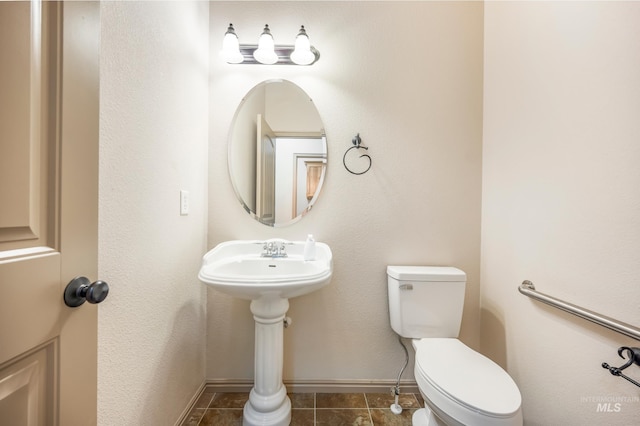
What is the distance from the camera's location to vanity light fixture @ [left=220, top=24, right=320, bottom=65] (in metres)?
1.24

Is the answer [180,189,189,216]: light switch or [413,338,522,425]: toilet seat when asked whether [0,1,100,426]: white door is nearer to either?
[180,189,189,216]: light switch

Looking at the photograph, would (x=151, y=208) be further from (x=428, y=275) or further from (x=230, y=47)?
(x=428, y=275)

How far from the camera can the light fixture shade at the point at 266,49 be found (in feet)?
4.05

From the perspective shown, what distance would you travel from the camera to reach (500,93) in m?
1.25

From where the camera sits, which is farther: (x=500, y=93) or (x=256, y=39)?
(x=256, y=39)

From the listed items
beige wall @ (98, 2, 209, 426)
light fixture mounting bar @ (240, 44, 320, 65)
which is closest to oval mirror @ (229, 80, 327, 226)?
light fixture mounting bar @ (240, 44, 320, 65)

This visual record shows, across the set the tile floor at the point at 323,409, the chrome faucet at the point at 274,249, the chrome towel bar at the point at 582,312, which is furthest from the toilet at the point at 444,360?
the chrome faucet at the point at 274,249

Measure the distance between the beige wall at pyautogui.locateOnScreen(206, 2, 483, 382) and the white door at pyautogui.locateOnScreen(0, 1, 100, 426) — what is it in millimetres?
857

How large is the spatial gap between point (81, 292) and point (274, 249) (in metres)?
0.83

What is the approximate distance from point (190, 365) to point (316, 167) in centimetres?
124

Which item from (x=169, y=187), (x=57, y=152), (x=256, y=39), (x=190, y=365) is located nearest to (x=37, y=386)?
(x=57, y=152)

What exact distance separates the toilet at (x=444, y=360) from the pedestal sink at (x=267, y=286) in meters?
0.47

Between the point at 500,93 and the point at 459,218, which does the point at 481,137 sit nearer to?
the point at 500,93

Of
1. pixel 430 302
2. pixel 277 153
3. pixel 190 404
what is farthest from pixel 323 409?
pixel 277 153
